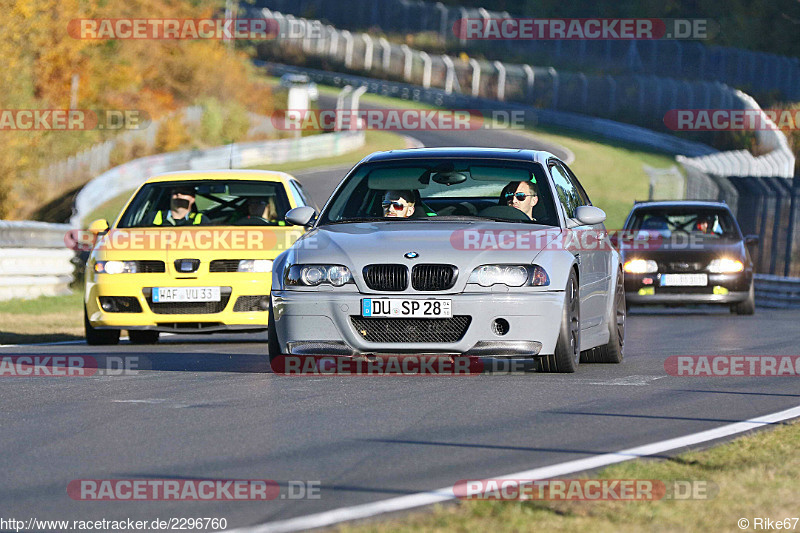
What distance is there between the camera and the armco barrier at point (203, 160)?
4111cm

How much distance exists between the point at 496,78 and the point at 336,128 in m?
12.2

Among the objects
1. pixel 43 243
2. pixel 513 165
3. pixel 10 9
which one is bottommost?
pixel 43 243

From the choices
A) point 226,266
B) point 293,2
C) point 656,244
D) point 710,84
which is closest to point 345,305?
point 226,266

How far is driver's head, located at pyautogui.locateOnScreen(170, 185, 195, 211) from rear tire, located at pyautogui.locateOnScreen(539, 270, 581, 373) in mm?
5806

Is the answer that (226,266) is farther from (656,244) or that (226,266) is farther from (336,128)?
(336,128)

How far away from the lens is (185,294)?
1396 centimetres

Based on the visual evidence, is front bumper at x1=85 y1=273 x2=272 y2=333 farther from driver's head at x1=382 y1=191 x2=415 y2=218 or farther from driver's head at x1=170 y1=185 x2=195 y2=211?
driver's head at x1=382 y1=191 x2=415 y2=218

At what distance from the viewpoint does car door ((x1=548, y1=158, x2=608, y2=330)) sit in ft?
35.8

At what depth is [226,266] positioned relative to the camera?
14.2 meters

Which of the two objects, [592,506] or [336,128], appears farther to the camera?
[336,128]

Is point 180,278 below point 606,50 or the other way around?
below

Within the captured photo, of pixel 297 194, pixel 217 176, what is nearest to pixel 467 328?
pixel 217 176

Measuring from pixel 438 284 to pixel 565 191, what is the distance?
2235mm

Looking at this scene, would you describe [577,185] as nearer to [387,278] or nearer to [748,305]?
[387,278]
